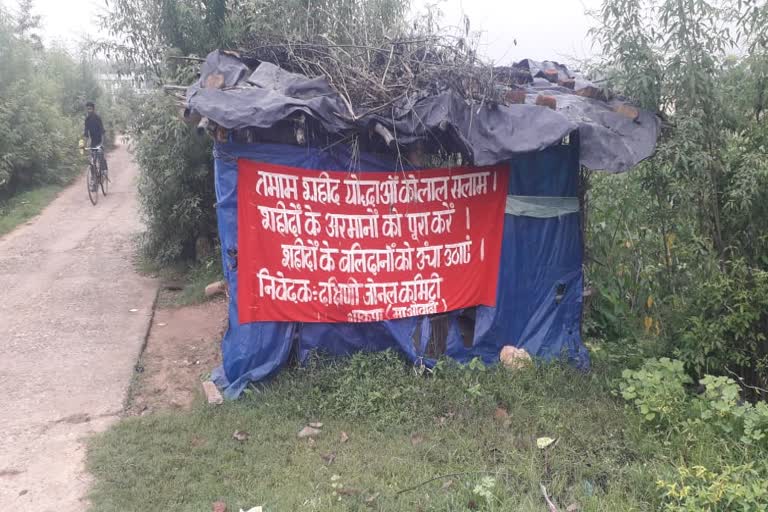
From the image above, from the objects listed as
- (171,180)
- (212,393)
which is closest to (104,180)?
(171,180)

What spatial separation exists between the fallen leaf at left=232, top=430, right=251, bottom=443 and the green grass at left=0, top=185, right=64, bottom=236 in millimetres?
8184

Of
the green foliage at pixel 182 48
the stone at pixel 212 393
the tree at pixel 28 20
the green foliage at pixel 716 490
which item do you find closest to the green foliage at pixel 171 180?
the green foliage at pixel 182 48

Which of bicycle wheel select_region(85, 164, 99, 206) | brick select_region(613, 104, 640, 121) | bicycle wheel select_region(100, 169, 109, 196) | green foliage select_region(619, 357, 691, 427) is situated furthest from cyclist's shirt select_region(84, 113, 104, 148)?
green foliage select_region(619, 357, 691, 427)

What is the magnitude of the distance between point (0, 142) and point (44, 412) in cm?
997

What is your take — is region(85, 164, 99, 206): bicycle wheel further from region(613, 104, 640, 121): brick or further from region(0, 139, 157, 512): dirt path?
region(613, 104, 640, 121): brick

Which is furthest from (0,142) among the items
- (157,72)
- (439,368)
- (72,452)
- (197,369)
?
(439,368)

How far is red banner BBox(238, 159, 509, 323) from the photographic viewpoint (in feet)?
15.6

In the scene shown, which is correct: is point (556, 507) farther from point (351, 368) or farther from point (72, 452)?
point (72, 452)

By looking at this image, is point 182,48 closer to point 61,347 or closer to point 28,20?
point 61,347

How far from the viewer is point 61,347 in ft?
19.6

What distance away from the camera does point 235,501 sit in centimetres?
368

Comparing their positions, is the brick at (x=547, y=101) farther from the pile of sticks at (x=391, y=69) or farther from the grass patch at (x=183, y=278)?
the grass patch at (x=183, y=278)

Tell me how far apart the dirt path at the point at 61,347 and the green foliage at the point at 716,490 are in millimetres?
3319

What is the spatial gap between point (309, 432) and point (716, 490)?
2.46 meters
